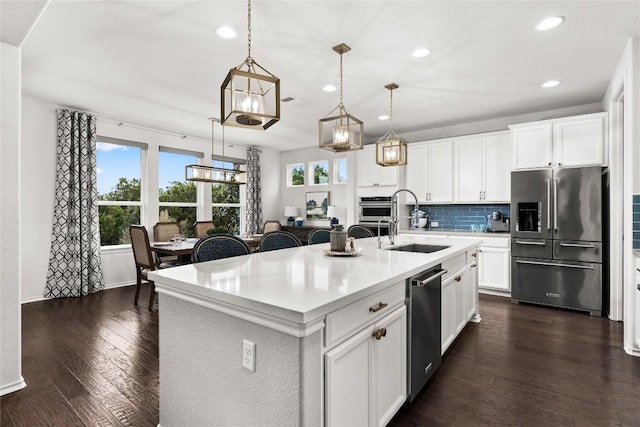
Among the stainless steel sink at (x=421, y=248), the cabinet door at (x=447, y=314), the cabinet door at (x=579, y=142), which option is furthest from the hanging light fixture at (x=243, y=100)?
the cabinet door at (x=579, y=142)

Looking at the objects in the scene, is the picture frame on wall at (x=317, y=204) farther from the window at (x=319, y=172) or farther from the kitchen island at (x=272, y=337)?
the kitchen island at (x=272, y=337)

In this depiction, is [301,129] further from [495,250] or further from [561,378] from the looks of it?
[561,378]

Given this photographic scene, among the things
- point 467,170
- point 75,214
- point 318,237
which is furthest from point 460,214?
point 75,214

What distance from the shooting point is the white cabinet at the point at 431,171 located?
17.7ft

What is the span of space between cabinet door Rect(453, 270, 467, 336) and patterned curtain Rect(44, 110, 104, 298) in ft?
16.2

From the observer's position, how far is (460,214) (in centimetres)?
564

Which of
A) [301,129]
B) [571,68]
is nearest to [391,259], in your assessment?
[571,68]

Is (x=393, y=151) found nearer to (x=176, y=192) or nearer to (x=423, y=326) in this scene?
(x=423, y=326)

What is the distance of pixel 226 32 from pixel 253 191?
4609mm

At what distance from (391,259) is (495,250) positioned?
3.20m

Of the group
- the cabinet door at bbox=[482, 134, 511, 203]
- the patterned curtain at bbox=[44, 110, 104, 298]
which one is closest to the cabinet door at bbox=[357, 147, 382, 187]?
the cabinet door at bbox=[482, 134, 511, 203]

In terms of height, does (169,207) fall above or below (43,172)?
below

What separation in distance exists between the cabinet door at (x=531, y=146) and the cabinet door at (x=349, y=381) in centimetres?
405

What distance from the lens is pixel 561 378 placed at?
2.43 metres
